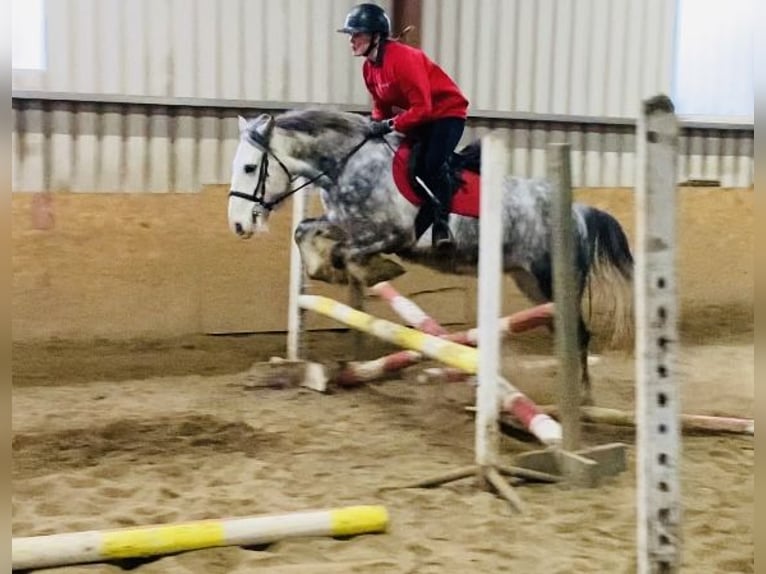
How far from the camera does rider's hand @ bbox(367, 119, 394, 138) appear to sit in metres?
4.09

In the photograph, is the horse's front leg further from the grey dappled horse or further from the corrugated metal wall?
the corrugated metal wall

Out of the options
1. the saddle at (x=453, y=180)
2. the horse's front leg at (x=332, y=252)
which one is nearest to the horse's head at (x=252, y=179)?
the horse's front leg at (x=332, y=252)

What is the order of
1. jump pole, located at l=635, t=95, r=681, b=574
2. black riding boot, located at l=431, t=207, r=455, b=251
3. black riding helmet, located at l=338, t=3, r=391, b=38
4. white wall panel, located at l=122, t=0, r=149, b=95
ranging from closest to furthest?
jump pole, located at l=635, t=95, r=681, b=574
black riding helmet, located at l=338, t=3, r=391, b=38
black riding boot, located at l=431, t=207, r=455, b=251
white wall panel, located at l=122, t=0, r=149, b=95

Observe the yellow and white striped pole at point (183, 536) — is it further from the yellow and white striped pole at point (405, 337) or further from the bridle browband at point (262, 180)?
the bridle browband at point (262, 180)

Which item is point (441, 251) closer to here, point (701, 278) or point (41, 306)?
point (41, 306)

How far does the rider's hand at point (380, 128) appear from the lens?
4.09 meters

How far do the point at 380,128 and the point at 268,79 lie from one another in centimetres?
134

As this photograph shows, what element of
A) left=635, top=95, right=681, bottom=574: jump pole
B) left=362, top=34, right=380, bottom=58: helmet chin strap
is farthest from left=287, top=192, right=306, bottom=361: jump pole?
left=635, top=95, right=681, bottom=574: jump pole

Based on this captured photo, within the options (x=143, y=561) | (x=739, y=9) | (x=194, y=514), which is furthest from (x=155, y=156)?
(x=739, y=9)

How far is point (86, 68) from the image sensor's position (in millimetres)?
4898

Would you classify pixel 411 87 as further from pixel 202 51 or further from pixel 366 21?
pixel 202 51

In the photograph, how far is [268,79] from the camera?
17.2 feet

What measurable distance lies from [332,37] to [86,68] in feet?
4.08

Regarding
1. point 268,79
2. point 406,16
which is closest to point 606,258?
point 406,16
